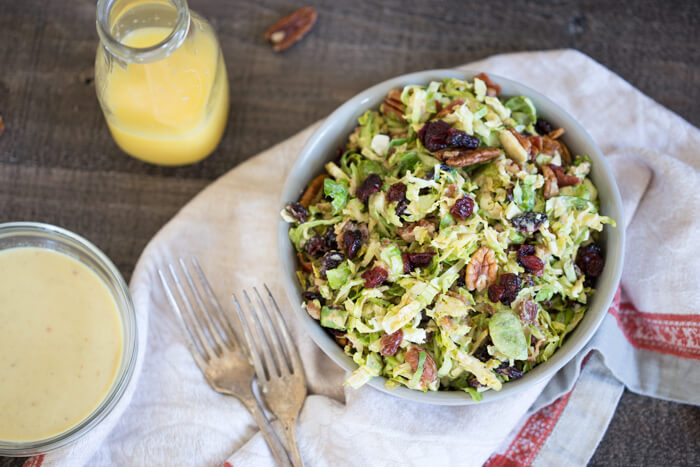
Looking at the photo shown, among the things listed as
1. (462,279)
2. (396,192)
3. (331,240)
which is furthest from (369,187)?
(462,279)

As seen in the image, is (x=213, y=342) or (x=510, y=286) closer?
(x=510, y=286)

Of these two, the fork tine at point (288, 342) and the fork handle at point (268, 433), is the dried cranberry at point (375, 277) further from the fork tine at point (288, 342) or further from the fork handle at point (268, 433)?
the fork handle at point (268, 433)

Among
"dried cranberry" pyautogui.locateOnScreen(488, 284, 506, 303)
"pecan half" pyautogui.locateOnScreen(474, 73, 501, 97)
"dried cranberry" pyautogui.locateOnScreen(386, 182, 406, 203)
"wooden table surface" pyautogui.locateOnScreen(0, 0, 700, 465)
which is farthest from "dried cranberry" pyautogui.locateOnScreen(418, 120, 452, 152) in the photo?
"wooden table surface" pyautogui.locateOnScreen(0, 0, 700, 465)

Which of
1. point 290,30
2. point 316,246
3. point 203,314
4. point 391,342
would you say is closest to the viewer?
point 391,342

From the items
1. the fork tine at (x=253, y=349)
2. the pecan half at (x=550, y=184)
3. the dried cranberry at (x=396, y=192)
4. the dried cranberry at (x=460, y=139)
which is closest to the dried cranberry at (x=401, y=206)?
the dried cranberry at (x=396, y=192)

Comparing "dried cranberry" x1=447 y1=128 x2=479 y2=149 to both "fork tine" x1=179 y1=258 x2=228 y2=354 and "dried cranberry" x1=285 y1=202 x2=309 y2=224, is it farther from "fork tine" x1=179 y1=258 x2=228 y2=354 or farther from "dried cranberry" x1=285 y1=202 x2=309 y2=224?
"fork tine" x1=179 y1=258 x2=228 y2=354

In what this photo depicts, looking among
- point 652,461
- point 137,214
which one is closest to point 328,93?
point 137,214

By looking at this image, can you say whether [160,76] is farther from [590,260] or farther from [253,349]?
[590,260]

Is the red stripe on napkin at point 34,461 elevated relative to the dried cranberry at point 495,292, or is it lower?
lower
